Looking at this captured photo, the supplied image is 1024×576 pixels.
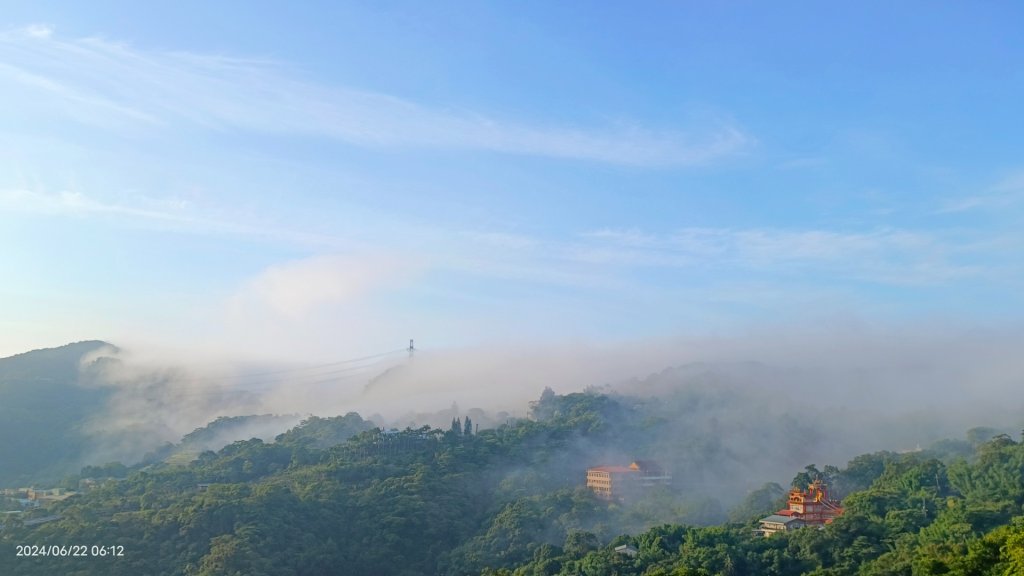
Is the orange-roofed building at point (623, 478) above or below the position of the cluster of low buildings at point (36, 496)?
below

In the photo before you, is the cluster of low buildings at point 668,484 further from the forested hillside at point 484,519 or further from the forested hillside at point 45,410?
the forested hillside at point 45,410

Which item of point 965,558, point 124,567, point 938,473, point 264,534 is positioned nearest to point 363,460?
point 264,534

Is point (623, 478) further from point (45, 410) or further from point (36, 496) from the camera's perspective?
point (45, 410)

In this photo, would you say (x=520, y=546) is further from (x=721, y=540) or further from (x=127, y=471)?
(x=127, y=471)

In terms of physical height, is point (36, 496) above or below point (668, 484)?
above

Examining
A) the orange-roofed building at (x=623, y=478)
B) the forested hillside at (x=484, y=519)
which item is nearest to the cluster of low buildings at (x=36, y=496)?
the forested hillside at (x=484, y=519)

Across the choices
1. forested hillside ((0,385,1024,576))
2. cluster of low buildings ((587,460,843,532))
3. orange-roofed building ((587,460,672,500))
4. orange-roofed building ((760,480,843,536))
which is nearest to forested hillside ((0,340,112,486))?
forested hillside ((0,385,1024,576))

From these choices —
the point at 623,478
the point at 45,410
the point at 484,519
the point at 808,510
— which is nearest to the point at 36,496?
the point at 484,519

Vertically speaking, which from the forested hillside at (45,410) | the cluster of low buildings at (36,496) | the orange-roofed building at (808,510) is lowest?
the orange-roofed building at (808,510)

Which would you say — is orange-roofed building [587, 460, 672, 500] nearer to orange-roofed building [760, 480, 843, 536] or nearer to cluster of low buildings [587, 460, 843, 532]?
cluster of low buildings [587, 460, 843, 532]
